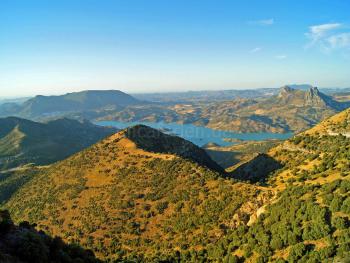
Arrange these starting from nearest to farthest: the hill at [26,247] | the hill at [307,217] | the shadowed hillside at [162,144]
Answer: the hill at [26,247] → the hill at [307,217] → the shadowed hillside at [162,144]

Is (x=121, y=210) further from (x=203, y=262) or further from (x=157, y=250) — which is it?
(x=203, y=262)

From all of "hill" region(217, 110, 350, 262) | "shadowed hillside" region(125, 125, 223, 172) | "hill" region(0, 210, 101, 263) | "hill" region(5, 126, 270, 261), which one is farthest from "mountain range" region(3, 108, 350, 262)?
"hill" region(0, 210, 101, 263)

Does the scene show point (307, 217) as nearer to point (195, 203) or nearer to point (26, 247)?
point (195, 203)

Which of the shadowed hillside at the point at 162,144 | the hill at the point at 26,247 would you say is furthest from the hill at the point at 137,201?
the hill at the point at 26,247

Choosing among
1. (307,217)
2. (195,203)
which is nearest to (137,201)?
(195,203)

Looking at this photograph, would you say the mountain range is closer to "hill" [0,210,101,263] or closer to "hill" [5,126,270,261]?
"hill" [5,126,270,261]

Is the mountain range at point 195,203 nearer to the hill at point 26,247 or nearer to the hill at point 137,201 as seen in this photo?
the hill at point 137,201

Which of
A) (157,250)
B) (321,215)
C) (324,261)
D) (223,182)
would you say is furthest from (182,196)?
(324,261)
